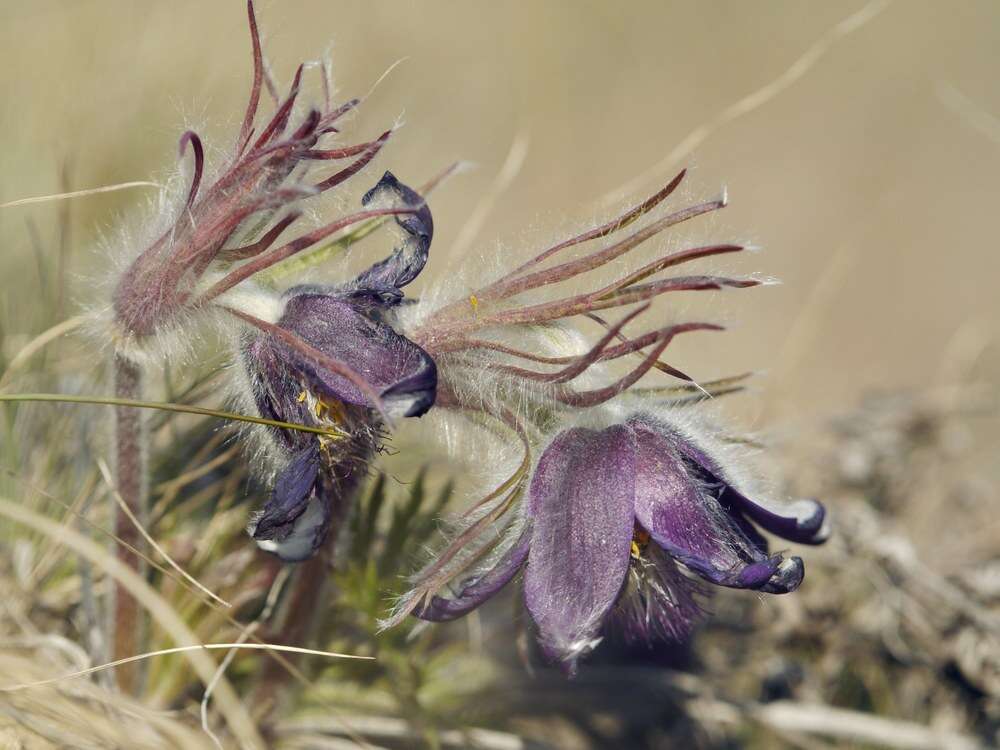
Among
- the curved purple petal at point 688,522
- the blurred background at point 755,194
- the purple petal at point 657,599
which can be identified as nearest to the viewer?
the curved purple petal at point 688,522

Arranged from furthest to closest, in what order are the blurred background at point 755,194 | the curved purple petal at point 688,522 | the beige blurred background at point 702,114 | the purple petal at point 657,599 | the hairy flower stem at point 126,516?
the beige blurred background at point 702,114 → the blurred background at point 755,194 → the hairy flower stem at point 126,516 → the purple petal at point 657,599 → the curved purple petal at point 688,522

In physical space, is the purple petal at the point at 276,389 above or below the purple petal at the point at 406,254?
below

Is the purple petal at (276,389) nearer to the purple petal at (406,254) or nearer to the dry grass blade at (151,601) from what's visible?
the purple petal at (406,254)

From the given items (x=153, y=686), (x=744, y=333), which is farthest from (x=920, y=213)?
(x=153, y=686)

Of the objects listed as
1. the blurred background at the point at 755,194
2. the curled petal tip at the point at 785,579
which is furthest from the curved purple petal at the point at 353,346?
the curled petal tip at the point at 785,579

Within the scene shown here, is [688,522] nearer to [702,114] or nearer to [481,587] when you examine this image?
[481,587]

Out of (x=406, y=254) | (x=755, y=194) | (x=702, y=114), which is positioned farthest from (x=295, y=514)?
(x=702, y=114)

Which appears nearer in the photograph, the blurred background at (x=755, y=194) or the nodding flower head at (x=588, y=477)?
the nodding flower head at (x=588, y=477)

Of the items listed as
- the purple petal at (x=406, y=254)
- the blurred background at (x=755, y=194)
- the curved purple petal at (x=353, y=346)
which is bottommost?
the blurred background at (x=755, y=194)
